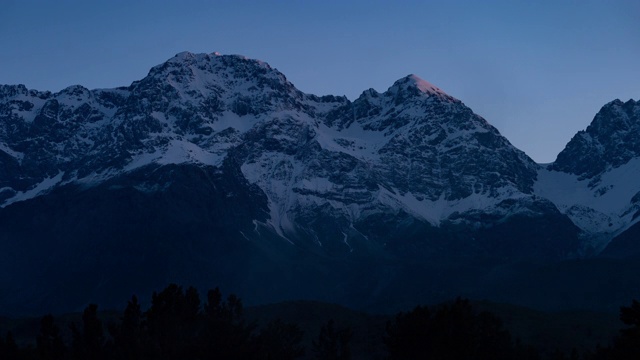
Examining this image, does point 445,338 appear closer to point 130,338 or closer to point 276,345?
point 276,345

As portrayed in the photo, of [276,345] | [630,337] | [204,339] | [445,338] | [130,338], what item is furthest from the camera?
[276,345]

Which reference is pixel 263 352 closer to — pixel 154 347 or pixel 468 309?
pixel 154 347

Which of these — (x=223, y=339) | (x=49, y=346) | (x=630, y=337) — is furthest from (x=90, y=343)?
(x=630, y=337)

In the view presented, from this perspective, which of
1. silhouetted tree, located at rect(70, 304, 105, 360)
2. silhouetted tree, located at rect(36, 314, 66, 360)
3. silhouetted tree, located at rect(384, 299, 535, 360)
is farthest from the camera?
silhouetted tree, located at rect(70, 304, 105, 360)

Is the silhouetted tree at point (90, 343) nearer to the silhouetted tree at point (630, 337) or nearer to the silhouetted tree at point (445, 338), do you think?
the silhouetted tree at point (445, 338)

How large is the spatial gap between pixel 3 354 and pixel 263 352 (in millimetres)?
30958

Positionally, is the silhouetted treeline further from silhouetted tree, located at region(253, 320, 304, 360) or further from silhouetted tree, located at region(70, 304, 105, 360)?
silhouetted tree, located at region(253, 320, 304, 360)

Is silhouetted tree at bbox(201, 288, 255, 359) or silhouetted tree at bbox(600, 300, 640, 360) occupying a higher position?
silhouetted tree at bbox(201, 288, 255, 359)

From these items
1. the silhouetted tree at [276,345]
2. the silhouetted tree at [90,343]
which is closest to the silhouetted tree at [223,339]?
the silhouetted tree at [276,345]

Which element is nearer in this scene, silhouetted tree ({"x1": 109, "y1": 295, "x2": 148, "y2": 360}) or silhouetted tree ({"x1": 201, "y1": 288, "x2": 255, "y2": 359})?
silhouetted tree ({"x1": 109, "y1": 295, "x2": 148, "y2": 360})

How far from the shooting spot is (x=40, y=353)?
13600cm

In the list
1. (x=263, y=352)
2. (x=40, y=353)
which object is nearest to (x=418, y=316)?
(x=263, y=352)

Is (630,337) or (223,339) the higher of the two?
(223,339)

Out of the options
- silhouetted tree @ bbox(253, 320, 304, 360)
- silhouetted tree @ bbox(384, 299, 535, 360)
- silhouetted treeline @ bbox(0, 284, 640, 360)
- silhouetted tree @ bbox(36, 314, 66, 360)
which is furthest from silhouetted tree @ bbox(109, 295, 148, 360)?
silhouetted tree @ bbox(384, 299, 535, 360)
